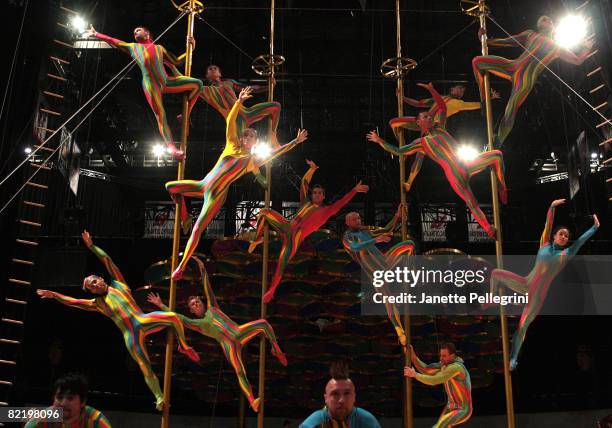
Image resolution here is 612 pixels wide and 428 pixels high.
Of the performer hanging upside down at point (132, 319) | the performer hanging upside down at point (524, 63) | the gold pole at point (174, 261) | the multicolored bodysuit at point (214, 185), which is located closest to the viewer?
the gold pole at point (174, 261)

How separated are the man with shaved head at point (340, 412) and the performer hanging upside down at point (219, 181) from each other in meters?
2.62

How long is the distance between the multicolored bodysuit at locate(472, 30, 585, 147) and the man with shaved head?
3558mm

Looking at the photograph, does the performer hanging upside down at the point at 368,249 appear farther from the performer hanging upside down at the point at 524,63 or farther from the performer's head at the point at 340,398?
the performer's head at the point at 340,398

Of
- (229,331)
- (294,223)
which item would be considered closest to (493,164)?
(294,223)

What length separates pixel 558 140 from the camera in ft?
36.3

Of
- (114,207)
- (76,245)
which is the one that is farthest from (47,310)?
(114,207)

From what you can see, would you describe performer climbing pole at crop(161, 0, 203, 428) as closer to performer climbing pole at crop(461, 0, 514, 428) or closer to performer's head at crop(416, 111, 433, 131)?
performer's head at crop(416, 111, 433, 131)

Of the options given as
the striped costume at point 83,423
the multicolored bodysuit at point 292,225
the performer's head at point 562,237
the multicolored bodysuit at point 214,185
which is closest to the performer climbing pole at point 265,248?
the multicolored bodysuit at point 292,225

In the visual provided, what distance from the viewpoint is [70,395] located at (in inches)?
127

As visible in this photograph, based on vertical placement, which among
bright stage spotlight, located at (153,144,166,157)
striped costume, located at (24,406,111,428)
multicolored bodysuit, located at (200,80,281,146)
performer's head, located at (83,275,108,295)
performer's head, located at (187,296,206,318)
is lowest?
striped costume, located at (24,406,111,428)

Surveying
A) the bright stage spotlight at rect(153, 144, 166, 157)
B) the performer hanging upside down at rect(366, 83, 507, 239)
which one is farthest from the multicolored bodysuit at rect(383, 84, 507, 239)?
the bright stage spotlight at rect(153, 144, 166, 157)

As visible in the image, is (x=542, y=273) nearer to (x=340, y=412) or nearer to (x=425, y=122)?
(x=425, y=122)

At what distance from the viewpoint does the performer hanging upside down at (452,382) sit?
4.87 metres

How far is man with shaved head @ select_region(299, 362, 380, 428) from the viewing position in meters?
2.56
